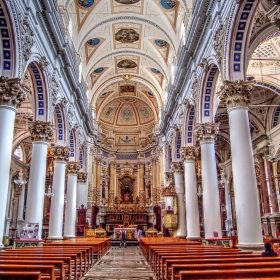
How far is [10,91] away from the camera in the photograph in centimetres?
961

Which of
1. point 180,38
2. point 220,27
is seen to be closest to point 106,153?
point 180,38

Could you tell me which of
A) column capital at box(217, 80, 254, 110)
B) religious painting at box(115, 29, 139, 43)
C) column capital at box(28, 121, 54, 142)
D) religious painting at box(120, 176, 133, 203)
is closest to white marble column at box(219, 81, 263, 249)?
column capital at box(217, 80, 254, 110)

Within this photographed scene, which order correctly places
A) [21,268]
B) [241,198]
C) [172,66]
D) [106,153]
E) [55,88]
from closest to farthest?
1. [21,268]
2. [241,198]
3. [55,88]
4. [172,66]
5. [106,153]

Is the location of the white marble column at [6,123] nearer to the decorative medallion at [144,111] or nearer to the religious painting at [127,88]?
the religious painting at [127,88]

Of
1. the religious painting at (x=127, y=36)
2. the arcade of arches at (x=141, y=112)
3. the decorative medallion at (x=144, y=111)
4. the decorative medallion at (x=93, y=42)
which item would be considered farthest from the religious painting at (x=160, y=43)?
the decorative medallion at (x=144, y=111)

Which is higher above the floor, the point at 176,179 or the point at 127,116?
the point at 127,116

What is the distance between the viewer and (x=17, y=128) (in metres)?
25.2

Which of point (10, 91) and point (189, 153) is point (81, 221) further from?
point (10, 91)

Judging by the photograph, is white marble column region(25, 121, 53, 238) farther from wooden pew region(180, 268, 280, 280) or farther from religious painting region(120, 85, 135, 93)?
religious painting region(120, 85, 135, 93)

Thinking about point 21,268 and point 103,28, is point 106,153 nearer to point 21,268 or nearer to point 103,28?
point 103,28

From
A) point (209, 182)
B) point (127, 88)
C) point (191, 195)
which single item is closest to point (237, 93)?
point (209, 182)

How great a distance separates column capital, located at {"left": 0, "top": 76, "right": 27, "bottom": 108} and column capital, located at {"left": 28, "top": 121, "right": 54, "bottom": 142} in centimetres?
331

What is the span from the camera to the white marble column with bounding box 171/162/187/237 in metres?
19.8

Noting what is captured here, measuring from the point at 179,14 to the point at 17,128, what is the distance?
15564 mm
